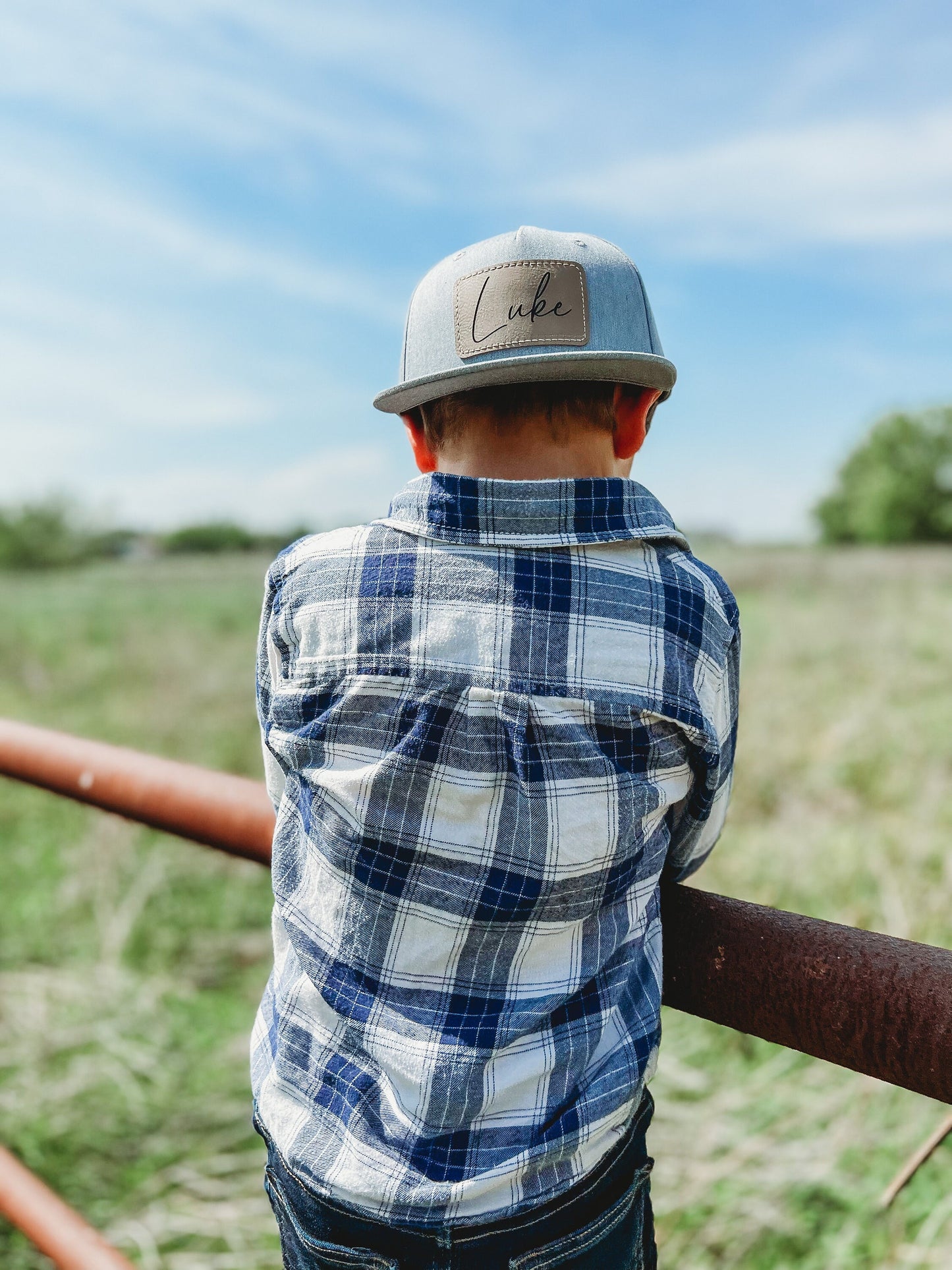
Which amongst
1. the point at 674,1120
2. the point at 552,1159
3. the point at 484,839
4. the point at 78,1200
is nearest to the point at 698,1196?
the point at 674,1120

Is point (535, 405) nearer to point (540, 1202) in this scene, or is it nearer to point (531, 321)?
point (531, 321)

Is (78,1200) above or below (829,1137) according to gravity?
below

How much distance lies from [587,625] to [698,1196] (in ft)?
6.29

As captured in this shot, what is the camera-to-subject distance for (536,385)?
3.25 feet

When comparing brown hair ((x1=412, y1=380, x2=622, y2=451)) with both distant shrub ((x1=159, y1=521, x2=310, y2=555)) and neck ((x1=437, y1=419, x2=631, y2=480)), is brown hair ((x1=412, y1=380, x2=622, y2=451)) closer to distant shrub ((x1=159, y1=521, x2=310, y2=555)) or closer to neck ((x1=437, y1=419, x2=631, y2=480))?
neck ((x1=437, y1=419, x2=631, y2=480))

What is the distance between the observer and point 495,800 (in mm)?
875

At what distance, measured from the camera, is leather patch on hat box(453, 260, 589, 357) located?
96 centimetres

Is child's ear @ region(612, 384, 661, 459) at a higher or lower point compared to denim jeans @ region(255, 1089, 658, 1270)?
higher

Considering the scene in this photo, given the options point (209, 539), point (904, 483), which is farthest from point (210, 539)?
point (904, 483)

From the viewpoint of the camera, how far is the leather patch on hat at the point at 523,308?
96 centimetres

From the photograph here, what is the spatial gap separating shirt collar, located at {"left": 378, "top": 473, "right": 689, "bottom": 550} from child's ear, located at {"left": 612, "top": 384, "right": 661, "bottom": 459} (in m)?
0.11

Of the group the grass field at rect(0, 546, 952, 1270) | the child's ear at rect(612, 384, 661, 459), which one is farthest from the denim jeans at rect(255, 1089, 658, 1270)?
the grass field at rect(0, 546, 952, 1270)

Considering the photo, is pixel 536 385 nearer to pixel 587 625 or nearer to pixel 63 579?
pixel 587 625

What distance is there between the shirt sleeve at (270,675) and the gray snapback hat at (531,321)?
0.27 metres
